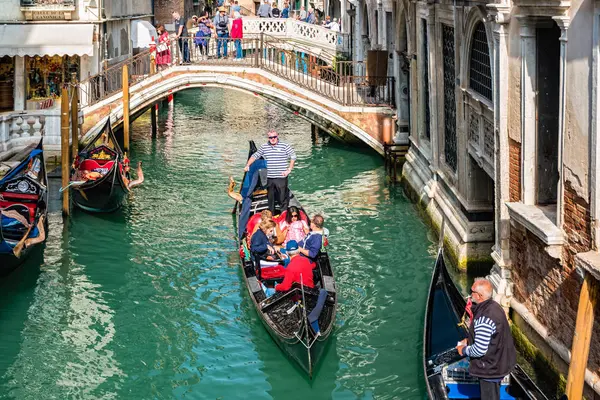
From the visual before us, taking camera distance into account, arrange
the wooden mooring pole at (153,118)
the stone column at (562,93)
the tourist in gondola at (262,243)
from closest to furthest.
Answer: the stone column at (562,93) → the tourist in gondola at (262,243) → the wooden mooring pole at (153,118)

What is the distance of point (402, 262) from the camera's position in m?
8.72

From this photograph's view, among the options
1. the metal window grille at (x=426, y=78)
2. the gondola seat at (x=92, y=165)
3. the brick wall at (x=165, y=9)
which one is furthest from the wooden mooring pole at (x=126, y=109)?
the brick wall at (x=165, y=9)

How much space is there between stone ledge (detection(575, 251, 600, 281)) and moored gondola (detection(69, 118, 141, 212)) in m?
6.46

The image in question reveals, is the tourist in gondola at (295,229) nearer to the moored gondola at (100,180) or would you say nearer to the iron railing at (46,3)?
the moored gondola at (100,180)

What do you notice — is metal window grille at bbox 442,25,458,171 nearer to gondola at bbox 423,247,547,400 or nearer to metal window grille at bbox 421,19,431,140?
metal window grille at bbox 421,19,431,140

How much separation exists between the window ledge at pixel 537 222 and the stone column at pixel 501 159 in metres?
0.28

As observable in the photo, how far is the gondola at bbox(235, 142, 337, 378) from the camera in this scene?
6051 mm

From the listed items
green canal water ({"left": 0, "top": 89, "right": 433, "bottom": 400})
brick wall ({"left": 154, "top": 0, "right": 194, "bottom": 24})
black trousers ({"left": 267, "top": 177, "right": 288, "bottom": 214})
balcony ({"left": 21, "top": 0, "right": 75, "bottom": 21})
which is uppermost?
brick wall ({"left": 154, "top": 0, "right": 194, "bottom": 24})

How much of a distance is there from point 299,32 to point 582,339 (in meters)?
13.9

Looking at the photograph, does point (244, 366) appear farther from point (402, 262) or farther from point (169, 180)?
point (169, 180)

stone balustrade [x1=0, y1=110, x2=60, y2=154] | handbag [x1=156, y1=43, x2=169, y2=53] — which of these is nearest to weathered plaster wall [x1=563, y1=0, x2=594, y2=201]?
stone balustrade [x1=0, y1=110, x2=60, y2=154]

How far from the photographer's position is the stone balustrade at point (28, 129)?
41.5 feet

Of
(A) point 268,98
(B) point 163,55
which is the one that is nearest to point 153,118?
(B) point 163,55

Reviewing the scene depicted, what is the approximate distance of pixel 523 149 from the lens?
618 centimetres
